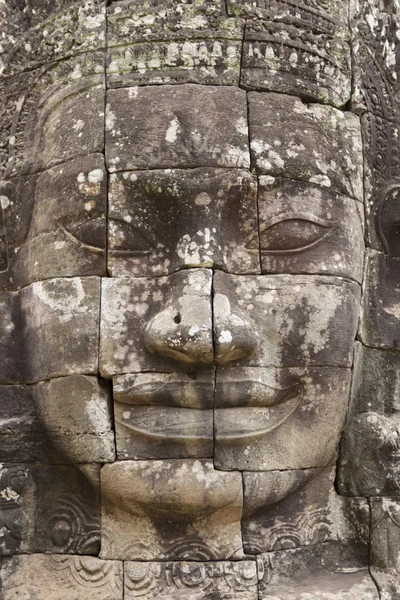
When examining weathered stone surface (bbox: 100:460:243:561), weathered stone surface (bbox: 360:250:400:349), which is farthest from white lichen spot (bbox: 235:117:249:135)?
weathered stone surface (bbox: 100:460:243:561)

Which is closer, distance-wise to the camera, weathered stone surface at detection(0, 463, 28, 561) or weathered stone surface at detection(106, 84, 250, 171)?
weathered stone surface at detection(106, 84, 250, 171)

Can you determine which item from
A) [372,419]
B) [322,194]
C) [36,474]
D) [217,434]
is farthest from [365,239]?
[36,474]

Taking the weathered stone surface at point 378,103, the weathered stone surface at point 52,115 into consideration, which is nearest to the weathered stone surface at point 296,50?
the weathered stone surface at point 378,103

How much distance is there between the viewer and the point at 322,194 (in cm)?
601

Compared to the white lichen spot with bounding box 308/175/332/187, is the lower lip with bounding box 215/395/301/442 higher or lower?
lower

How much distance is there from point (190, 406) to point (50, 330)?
88 centimetres

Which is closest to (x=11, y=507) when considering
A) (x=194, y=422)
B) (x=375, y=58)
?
(x=194, y=422)

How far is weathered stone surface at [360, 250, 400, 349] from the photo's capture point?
6.30 metres

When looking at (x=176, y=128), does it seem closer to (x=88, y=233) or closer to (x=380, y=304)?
(x=88, y=233)

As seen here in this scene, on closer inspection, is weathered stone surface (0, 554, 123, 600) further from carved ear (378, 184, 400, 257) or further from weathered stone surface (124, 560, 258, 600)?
carved ear (378, 184, 400, 257)

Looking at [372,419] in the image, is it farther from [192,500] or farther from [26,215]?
[26,215]

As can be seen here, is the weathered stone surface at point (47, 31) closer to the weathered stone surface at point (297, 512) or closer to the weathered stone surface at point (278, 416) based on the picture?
the weathered stone surface at point (278, 416)

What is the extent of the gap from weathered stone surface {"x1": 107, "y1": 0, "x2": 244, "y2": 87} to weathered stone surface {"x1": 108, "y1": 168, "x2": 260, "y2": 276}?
1.88 feet

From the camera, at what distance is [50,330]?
5.95 m
